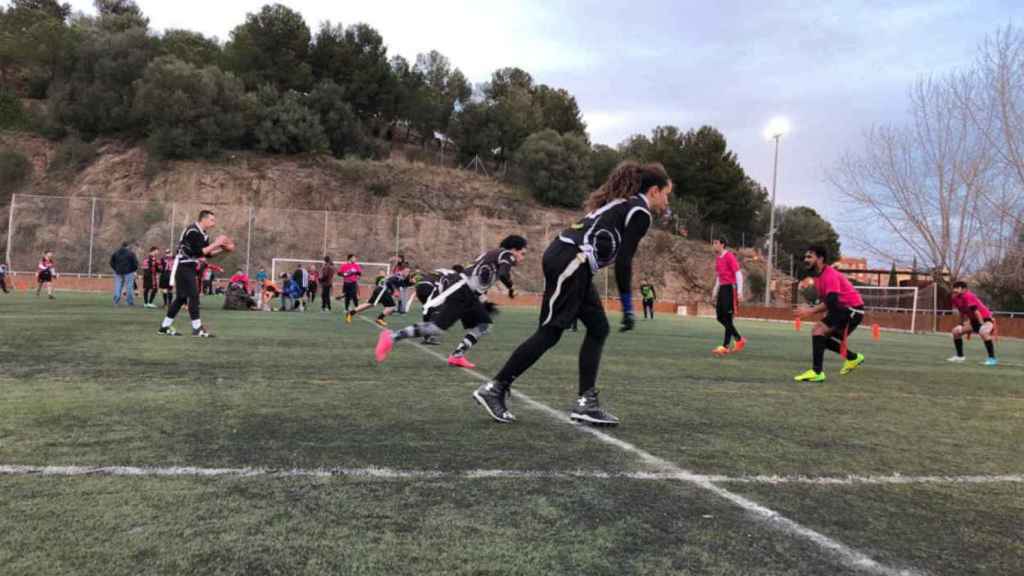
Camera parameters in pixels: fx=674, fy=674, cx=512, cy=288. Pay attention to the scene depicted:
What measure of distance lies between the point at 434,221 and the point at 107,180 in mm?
22165

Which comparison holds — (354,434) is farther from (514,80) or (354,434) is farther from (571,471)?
(514,80)

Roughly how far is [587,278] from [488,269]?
366 cm

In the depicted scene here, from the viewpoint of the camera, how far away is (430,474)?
3.17m

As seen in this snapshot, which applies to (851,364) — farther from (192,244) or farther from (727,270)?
(192,244)

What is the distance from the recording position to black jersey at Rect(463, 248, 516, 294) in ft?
26.4

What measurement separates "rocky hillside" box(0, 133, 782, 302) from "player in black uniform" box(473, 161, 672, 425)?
119ft

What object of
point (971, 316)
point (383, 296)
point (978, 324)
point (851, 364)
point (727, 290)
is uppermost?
point (727, 290)

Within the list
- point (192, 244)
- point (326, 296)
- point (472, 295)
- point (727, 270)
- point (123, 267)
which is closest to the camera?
point (472, 295)

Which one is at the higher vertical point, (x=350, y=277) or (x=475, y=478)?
(x=350, y=277)

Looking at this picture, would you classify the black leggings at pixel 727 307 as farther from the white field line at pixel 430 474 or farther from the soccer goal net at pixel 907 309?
the soccer goal net at pixel 907 309

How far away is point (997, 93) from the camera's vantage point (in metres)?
26.8

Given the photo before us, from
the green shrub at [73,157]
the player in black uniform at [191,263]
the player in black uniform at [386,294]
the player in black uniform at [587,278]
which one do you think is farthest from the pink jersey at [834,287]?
the green shrub at [73,157]

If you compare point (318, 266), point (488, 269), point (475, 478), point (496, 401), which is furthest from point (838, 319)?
point (318, 266)

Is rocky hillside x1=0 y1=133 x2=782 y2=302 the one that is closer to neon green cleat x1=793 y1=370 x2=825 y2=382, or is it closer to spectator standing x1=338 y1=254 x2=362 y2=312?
spectator standing x1=338 y1=254 x2=362 y2=312
